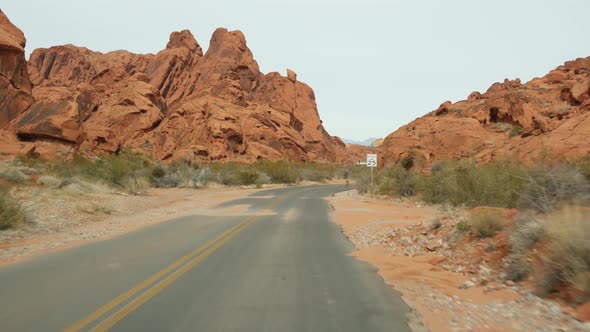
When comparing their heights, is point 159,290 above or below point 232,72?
below

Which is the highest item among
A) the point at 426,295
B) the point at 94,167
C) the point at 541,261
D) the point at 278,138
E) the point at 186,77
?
the point at 186,77

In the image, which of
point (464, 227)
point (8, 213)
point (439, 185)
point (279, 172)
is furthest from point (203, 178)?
point (464, 227)

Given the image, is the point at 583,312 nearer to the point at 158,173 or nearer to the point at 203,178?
the point at 158,173

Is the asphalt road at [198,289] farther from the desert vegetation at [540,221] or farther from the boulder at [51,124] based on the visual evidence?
the boulder at [51,124]

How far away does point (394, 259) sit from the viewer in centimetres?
965

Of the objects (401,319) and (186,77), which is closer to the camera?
(401,319)

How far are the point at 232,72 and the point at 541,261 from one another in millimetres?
96292

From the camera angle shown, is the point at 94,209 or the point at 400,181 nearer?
the point at 94,209

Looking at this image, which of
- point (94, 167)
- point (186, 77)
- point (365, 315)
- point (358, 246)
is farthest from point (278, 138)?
point (365, 315)

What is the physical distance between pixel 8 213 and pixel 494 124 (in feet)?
96.7

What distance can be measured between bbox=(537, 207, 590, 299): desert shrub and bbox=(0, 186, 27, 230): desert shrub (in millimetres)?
13316

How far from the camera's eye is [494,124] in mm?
30891

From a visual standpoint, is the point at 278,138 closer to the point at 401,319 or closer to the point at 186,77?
the point at 186,77

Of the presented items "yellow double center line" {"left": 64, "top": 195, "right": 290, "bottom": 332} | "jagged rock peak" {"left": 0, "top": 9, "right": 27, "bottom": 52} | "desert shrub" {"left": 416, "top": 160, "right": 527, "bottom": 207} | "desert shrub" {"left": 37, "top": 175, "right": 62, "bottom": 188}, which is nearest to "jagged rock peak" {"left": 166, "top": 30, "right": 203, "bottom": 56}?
"jagged rock peak" {"left": 0, "top": 9, "right": 27, "bottom": 52}
